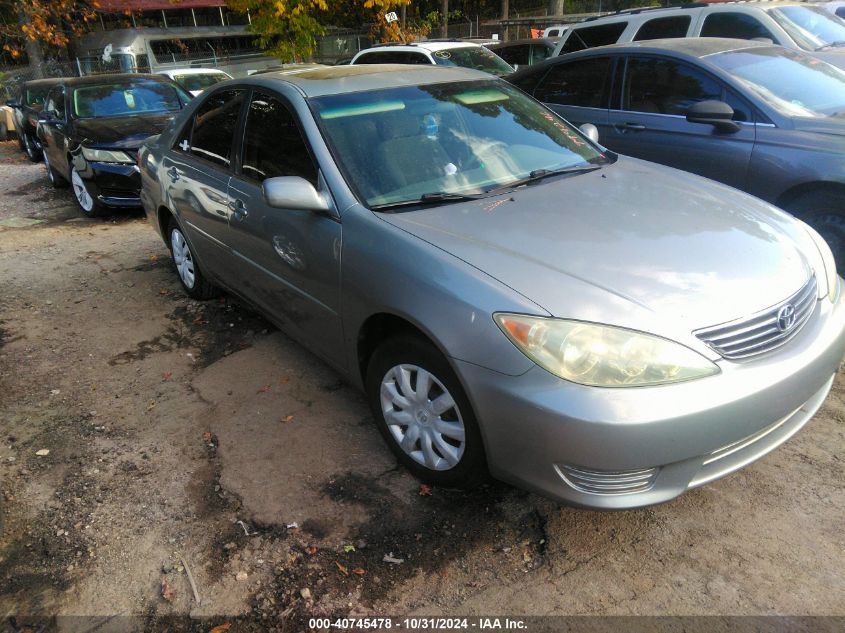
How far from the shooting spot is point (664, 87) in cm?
518

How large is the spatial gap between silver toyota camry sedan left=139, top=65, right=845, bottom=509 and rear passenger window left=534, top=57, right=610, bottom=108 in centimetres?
199

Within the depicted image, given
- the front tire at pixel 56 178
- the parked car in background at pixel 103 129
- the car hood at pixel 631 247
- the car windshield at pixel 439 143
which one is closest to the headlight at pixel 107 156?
the parked car in background at pixel 103 129

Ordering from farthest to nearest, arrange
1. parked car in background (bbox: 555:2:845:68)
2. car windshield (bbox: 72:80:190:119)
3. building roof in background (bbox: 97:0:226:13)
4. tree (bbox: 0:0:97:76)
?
1. building roof in background (bbox: 97:0:226:13)
2. tree (bbox: 0:0:97:76)
3. car windshield (bbox: 72:80:190:119)
4. parked car in background (bbox: 555:2:845:68)

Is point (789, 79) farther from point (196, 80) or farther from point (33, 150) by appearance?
point (33, 150)

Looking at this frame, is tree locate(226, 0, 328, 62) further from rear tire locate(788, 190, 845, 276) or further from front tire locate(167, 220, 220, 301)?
rear tire locate(788, 190, 845, 276)

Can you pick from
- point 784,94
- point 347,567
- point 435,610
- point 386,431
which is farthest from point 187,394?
point 784,94

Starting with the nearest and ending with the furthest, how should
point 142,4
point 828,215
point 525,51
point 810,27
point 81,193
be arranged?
point 828,215 < point 810,27 < point 81,193 < point 525,51 < point 142,4

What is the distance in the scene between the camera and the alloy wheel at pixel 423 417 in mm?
2592

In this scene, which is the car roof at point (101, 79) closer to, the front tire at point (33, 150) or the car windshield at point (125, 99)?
the car windshield at point (125, 99)

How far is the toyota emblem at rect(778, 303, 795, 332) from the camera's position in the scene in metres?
2.42

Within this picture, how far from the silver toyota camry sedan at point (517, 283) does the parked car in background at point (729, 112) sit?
50.7 inches

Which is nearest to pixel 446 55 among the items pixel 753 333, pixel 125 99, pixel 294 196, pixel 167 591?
pixel 125 99

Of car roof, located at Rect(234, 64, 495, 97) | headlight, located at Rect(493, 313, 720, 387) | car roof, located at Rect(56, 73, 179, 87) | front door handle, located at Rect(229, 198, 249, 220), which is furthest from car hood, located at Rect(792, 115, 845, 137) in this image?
car roof, located at Rect(56, 73, 179, 87)

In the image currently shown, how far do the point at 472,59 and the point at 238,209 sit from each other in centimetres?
771
